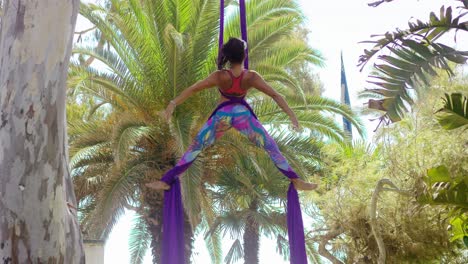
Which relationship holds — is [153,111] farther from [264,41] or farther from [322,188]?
[322,188]

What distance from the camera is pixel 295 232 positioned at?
25.4 ft

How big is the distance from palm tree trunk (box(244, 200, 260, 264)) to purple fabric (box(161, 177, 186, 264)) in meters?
10.8

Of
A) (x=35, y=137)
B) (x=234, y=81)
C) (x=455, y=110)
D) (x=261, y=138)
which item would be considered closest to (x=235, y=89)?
(x=234, y=81)

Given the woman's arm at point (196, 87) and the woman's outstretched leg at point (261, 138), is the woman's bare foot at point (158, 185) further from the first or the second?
the woman's outstretched leg at point (261, 138)

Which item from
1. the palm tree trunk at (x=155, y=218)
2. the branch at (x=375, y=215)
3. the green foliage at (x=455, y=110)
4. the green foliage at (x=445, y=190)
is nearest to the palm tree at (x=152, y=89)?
the palm tree trunk at (x=155, y=218)

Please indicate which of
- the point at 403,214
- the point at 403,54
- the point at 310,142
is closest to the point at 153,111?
the point at 310,142

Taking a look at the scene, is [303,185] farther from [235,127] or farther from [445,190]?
[445,190]

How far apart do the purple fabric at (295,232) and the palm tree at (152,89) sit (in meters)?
5.94

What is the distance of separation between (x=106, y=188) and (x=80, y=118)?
2.60m

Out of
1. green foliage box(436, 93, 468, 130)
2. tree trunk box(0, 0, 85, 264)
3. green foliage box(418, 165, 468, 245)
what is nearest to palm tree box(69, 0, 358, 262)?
green foliage box(418, 165, 468, 245)

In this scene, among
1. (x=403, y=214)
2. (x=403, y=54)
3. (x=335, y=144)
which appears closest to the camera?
(x=403, y=54)

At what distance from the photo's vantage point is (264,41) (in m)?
15.2

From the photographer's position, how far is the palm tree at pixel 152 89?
14281 millimetres

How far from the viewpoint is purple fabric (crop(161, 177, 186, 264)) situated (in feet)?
25.3
